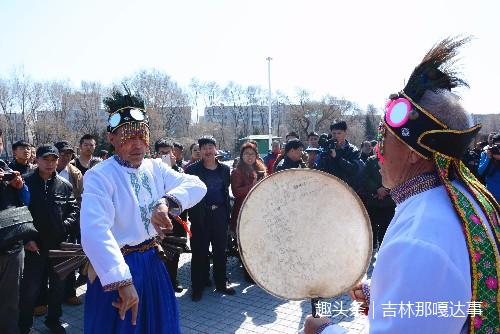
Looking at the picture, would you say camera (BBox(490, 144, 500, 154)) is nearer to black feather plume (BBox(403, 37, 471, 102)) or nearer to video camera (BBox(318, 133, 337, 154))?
video camera (BBox(318, 133, 337, 154))

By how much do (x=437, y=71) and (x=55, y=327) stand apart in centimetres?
473

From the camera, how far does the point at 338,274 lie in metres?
2.10

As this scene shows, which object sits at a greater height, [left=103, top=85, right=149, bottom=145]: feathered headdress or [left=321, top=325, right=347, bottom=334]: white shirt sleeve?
[left=103, top=85, right=149, bottom=145]: feathered headdress

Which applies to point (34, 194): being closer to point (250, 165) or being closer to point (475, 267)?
point (250, 165)

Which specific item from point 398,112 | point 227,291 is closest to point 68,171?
point 227,291

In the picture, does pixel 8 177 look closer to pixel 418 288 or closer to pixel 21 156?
pixel 21 156

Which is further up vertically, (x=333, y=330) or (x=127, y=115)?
(x=127, y=115)

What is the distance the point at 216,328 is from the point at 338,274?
3.03 metres

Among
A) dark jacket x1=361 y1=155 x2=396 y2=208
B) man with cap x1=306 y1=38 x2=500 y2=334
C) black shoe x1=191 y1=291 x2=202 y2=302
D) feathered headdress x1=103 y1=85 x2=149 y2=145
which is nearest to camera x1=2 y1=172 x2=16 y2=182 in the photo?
feathered headdress x1=103 y1=85 x2=149 y2=145

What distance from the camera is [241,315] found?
5.08m

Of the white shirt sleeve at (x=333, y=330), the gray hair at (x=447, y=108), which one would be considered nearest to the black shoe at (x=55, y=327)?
the white shirt sleeve at (x=333, y=330)

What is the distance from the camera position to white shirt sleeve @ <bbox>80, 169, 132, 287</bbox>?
2.26 metres

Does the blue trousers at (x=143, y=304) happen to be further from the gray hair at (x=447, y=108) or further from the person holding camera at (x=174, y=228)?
the person holding camera at (x=174, y=228)

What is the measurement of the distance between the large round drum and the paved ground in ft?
8.25
